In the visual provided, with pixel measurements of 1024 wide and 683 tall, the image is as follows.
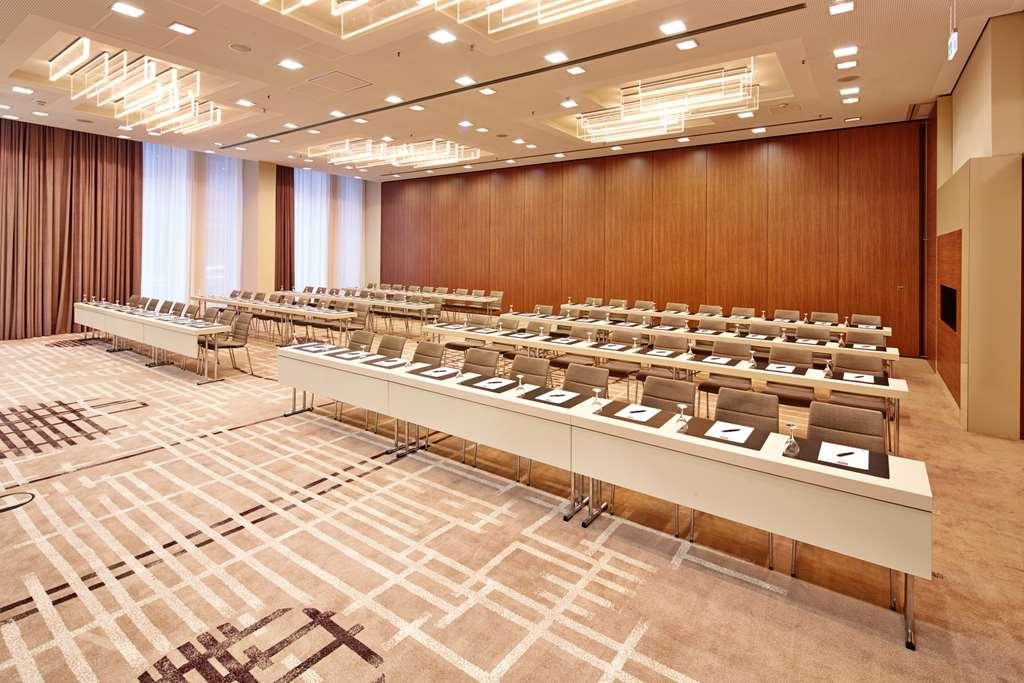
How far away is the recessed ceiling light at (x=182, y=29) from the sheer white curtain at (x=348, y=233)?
12.6 metres

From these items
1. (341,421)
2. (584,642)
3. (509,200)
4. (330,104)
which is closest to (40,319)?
(330,104)

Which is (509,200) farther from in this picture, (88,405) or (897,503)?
(897,503)

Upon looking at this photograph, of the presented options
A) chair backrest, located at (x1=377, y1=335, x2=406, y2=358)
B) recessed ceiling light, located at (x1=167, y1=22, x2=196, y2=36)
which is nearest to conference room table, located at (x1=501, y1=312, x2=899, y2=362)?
chair backrest, located at (x1=377, y1=335, x2=406, y2=358)

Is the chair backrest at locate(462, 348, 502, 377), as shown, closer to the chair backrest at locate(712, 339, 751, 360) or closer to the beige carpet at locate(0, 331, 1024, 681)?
the beige carpet at locate(0, 331, 1024, 681)

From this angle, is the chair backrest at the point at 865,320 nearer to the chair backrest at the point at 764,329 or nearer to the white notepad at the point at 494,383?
the chair backrest at the point at 764,329

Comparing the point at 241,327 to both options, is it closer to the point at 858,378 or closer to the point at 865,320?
the point at 858,378

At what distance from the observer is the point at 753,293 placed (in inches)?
489

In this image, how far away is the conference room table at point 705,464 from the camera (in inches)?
Answer: 107

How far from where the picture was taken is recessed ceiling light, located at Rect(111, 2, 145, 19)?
5.87 metres

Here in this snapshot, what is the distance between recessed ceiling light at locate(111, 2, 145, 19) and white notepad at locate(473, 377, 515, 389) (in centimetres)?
544

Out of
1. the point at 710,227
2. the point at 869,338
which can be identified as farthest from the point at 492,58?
the point at 710,227

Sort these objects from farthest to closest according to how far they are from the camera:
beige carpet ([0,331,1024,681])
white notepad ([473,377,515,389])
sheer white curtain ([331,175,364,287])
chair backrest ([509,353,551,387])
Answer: sheer white curtain ([331,175,364,287]), chair backrest ([509,353,551,387]), white notepad ([473,377,515,389]), beige carpet ([0,331,1024,681])

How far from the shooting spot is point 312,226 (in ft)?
59.5

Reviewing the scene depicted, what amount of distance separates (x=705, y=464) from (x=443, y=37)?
18.5 ft
